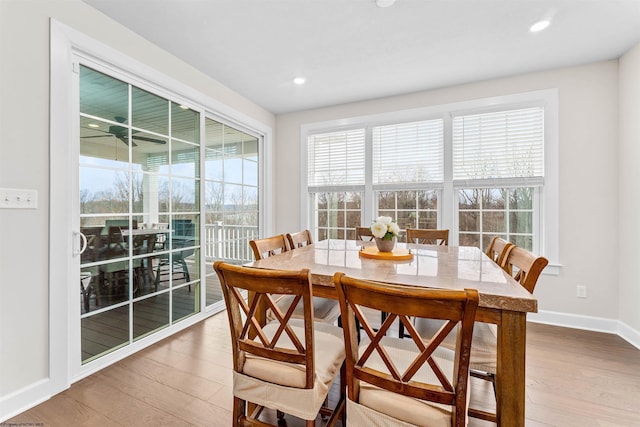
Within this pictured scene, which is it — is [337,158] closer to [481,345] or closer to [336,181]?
[336,181]

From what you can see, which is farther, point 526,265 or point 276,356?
point 526,265

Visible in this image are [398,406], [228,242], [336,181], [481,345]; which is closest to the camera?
[398,406]

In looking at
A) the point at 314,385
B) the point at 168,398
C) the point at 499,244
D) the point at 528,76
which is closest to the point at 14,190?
the point at 168,398

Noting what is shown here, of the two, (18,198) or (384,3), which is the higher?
(384,3)

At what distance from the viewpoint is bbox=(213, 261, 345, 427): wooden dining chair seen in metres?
1.06

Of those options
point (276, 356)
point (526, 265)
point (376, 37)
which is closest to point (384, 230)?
point (526, 265)

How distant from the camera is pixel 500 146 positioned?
3145 mm

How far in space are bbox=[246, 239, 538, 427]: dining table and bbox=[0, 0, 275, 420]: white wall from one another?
1.42 metres

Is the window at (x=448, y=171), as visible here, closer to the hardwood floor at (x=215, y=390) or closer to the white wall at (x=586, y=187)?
the white wall at (x=586, y=187)

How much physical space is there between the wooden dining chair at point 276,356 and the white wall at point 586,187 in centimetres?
295

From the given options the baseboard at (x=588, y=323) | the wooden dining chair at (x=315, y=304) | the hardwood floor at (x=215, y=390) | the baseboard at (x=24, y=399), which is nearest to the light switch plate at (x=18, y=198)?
the baseboard at (x=24, y=399)

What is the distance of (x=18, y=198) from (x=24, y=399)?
120 cm

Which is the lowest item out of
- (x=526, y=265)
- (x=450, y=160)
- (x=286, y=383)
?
(x=286, y=383)

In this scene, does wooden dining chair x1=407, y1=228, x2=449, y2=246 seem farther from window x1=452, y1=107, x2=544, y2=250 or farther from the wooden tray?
the wooden tray
